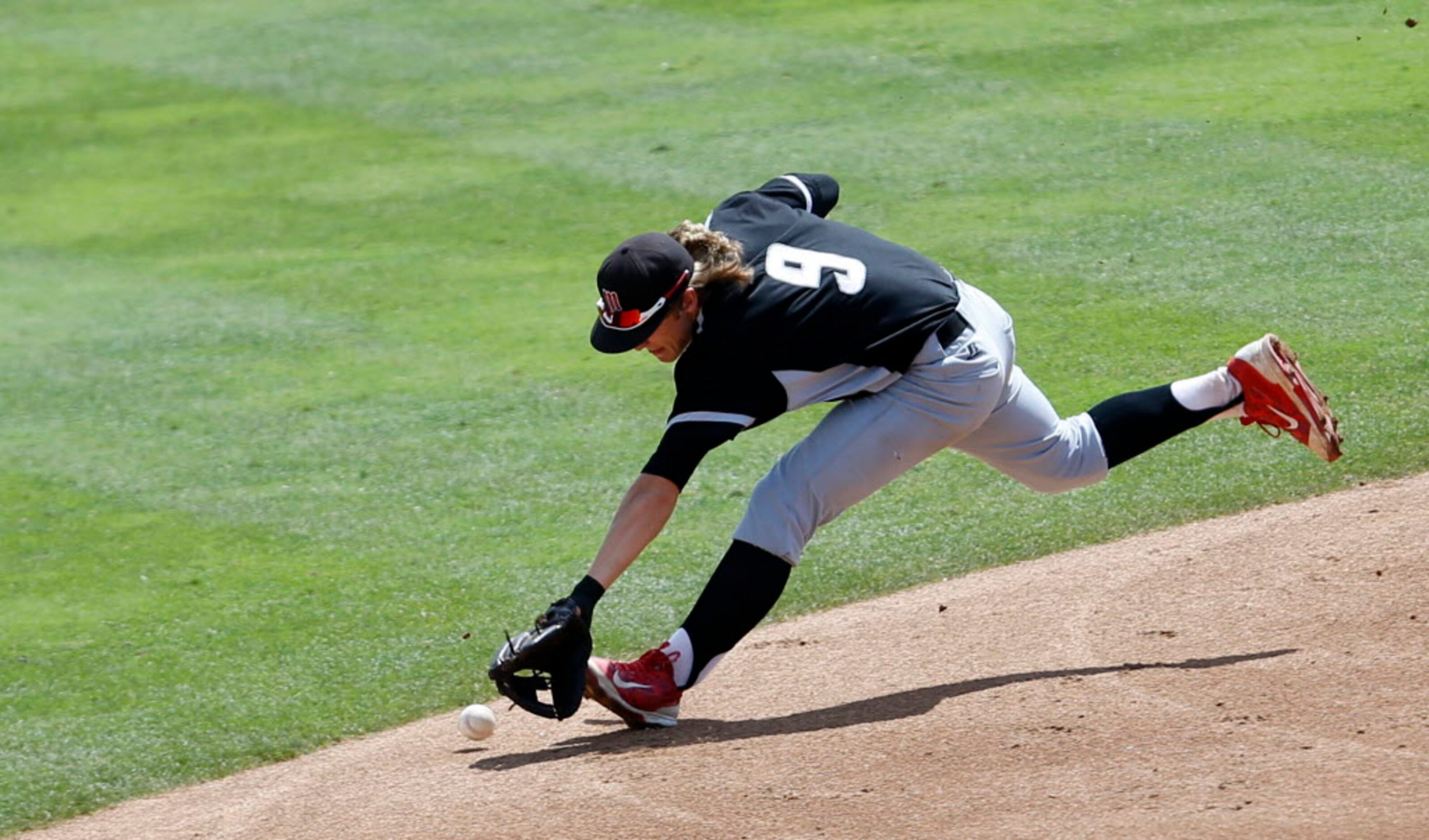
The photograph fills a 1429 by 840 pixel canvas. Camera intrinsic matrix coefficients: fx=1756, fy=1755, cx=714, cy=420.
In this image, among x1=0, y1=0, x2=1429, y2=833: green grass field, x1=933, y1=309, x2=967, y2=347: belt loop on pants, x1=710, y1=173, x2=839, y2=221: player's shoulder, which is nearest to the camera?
x1=933, y1=309, x2=967, y2=347: belt loop on pants

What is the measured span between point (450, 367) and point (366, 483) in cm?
133

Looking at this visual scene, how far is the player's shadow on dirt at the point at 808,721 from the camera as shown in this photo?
484 centimetres

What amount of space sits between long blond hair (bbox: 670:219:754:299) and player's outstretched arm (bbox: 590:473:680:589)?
20.8 inches

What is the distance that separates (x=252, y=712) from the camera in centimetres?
552

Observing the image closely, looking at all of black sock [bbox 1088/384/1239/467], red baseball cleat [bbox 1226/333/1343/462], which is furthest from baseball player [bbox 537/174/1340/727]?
red baseball cleat [bbox 1226/333/1343/462]

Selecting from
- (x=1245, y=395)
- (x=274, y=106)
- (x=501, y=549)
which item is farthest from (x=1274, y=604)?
(x=274, y=106)

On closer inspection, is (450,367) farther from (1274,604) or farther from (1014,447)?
(1274,604)

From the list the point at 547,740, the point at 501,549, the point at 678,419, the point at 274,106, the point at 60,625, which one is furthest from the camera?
the point at 274,106

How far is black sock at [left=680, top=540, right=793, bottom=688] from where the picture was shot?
474cm

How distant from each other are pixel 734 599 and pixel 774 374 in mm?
620

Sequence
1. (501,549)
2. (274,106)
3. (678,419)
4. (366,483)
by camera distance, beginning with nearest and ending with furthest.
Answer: (678,419) → (501,549) → (366,483) → (274,106)

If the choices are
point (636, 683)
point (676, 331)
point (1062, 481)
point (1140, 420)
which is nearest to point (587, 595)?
point (636, 683)

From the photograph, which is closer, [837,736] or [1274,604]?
[837,736]

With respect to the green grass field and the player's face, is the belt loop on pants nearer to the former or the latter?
the player's face
